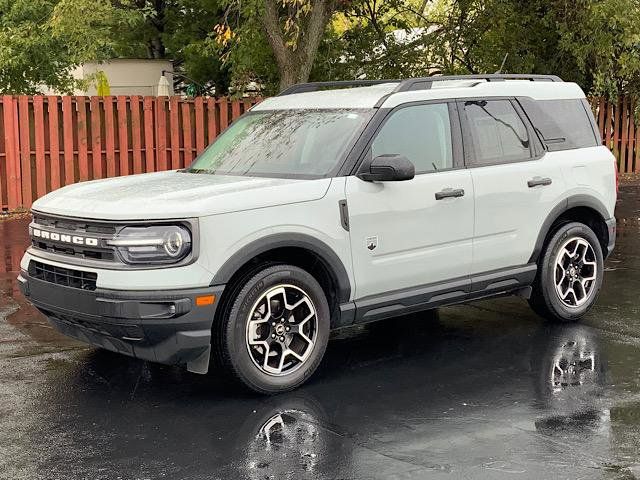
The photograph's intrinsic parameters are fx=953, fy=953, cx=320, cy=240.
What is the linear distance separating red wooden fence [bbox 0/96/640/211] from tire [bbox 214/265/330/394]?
35.8ft

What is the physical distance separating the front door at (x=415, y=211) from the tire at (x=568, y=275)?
941mm

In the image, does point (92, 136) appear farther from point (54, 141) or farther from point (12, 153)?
point (12, 153)

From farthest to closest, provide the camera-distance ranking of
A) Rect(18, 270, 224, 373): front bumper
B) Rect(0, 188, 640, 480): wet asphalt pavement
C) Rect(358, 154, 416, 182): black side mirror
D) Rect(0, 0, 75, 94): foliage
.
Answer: Rect(0, 0, 75, 94): foliage → Rect(358, 154, 416, 182): black side mirror → Rect(18, 270, 224, 373): front bumper → Rect(0, 188, 640, 480): wet asphalt pavement

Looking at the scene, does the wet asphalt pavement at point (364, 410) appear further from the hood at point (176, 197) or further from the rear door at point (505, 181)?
the hood at point (176, 197)

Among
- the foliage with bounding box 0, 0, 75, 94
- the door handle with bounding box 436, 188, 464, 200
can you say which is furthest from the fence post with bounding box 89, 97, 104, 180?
the door handle with bounding box 436, 188, 464, 200

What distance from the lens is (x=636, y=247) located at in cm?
1177

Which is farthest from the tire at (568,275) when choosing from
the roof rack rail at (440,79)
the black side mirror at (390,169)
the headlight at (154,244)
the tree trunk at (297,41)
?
the tree trunk at (297,41)

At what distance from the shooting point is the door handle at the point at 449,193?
21.1 ft

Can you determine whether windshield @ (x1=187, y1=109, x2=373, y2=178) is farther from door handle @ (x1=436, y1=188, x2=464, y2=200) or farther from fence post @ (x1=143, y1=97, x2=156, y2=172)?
fence post @ (x1=143, y1=97, x2=156, y2=172)

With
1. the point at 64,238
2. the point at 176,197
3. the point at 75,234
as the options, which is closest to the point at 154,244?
the point at 176,197

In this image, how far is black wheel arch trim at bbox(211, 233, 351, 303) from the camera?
546 cm

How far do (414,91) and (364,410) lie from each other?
2330 millimetres

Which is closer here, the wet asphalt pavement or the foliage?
the wet asphalt pavement

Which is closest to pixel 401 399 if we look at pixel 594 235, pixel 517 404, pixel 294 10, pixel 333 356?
pixel 517 404
